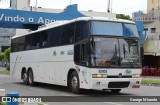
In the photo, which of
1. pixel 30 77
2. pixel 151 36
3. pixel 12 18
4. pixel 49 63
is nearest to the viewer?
pixel 49 63

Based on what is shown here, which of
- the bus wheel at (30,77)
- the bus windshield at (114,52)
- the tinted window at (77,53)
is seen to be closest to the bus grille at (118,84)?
the bus windshield at (114,52)

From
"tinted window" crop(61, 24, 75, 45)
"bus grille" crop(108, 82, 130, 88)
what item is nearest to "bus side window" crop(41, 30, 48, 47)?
"tinted window" crop(61, 24, 75, 45)

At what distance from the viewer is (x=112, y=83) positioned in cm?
1659

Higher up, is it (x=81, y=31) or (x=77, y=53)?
(x=81, y=31)

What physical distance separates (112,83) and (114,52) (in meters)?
1.29

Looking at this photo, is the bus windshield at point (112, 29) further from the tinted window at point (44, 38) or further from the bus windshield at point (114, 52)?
the tinted window at point (44, 38)

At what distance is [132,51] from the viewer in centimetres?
1717

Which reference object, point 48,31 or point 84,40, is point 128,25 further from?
point 48,31

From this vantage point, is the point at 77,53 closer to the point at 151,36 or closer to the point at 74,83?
the point at 74,83

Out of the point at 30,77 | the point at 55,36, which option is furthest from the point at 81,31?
the point at 30,77

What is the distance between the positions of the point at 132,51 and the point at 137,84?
144 cm

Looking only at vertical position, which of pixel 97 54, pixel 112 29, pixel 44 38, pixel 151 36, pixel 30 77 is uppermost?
pixel 151 36

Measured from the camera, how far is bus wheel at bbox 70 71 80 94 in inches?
698

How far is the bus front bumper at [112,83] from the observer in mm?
16359
